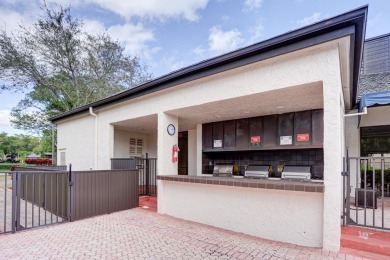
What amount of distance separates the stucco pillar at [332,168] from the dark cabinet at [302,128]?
2.36m

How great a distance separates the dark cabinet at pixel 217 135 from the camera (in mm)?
7590

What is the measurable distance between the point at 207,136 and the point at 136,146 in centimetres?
440

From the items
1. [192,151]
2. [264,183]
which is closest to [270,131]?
[264,183]

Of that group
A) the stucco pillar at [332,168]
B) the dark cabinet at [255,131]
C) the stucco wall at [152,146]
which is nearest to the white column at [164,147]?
the dark cabinet at [255,131]

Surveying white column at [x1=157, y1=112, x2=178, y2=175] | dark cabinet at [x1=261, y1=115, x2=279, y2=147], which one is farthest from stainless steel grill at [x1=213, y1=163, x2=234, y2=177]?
white column at [x1=157, y1=112, x2=178, y2=175]

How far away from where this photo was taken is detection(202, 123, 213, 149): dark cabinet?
7869mm

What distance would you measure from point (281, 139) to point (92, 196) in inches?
208

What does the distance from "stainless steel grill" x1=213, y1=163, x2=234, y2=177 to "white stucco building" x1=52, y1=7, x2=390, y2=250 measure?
0.91 ft

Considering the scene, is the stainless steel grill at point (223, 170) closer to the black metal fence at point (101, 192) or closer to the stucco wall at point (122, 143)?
the black metal fence at point (101, 192)

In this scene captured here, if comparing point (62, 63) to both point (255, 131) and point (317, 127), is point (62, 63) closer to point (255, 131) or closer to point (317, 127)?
point (255, 131)

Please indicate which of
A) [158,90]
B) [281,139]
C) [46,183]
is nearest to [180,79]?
[158,90]

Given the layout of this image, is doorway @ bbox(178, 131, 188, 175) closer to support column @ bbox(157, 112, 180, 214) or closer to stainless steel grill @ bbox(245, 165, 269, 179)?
stainless steel grill @ bbox(245, 165, 269, 179)

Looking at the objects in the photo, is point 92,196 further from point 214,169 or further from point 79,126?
point 79,126

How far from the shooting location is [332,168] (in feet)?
11.7
